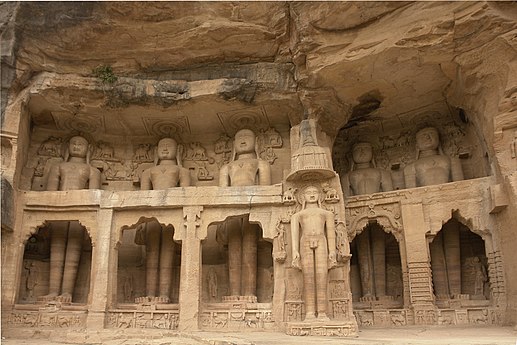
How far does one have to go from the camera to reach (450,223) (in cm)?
1221

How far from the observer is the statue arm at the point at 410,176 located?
12.8m

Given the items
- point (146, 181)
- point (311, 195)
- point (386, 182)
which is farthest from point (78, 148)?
point (386, 182)

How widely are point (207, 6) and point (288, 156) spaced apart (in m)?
4.39

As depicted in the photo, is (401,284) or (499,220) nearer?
(499,220)

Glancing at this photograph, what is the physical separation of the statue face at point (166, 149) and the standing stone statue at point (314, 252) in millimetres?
4298

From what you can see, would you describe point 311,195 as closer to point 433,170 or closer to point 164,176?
point 433,170

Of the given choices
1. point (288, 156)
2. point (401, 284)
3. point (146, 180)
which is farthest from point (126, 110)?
point (401, 284)

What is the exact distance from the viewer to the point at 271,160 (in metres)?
13.2

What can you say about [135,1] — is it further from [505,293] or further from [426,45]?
[505,293]

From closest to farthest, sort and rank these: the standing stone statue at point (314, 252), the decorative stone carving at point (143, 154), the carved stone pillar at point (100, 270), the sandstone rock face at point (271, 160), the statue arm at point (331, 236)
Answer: the standing stone statue at point (314, 252) < the statue arm at point (331, 236) < the sandstone rock face at point (271, 160) < the carved stone pillar at point (100, 270) < the decorative stone carving at point (143, 154)

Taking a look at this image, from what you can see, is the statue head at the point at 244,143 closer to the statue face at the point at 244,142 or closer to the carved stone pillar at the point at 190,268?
the statue face at the point at 244,142

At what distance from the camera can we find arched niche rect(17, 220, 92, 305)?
1201 cm

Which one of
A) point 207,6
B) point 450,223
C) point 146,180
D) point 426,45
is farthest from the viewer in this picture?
point 146,180

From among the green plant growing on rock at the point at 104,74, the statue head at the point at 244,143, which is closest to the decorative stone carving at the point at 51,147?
the green plant growing on rock at the point at 104,74
